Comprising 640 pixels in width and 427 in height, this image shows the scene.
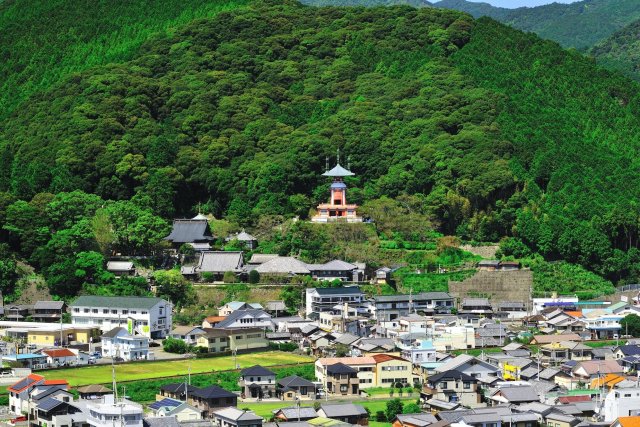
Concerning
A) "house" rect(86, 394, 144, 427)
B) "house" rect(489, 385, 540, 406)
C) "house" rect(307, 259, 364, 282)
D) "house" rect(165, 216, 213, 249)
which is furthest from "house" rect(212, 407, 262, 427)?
"house" rect(165, 216, 213, 249)

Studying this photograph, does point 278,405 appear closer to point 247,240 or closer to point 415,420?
point 415,420

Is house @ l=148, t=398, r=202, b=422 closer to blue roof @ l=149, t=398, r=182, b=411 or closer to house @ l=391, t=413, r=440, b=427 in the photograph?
blue roof @ l=149, t=398, r=182, b=411

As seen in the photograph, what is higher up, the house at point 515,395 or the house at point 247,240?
the house at point 247,240

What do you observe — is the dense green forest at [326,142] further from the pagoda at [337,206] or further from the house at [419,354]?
the house at [419,354]

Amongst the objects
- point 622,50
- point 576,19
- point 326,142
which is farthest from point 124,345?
point 576,19

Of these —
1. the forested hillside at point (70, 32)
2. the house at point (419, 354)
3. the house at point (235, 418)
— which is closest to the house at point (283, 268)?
the house at point (419, 354)

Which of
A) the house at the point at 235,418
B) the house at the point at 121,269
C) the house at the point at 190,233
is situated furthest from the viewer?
the house at the point at 190,233
